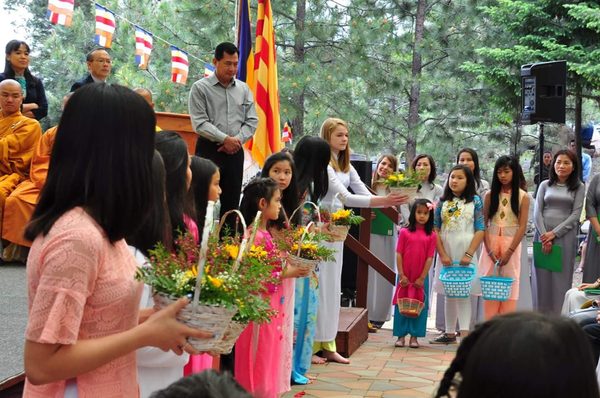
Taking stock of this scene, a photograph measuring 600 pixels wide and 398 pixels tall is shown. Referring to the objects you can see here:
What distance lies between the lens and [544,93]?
11.1 m

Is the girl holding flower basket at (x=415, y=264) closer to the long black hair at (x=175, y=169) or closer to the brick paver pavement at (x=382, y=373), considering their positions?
the brick paver pavement at (x=382, y=373)

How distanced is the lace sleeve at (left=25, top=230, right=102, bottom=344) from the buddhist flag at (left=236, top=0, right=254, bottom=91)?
23.5ft

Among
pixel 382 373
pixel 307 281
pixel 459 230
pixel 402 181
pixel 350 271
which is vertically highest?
pixel 402 181

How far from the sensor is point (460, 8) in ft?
68.9

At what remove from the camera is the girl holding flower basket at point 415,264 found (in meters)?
8.49

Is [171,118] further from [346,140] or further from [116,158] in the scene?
[116,158]

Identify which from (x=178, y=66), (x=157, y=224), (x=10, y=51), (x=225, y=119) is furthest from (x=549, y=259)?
(x=157, y=224)

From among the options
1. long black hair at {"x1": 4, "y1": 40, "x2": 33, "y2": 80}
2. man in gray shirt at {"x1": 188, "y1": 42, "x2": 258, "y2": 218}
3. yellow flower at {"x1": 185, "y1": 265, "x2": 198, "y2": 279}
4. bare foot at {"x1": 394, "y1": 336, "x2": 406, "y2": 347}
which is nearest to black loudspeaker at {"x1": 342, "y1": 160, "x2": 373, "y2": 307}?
bare foot at {"x1": 394, "y1": 336, "x2": 406, "y2": 347}

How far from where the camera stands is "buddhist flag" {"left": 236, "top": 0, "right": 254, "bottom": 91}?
923 centimetres

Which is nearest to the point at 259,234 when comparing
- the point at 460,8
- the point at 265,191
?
the point at 265,191

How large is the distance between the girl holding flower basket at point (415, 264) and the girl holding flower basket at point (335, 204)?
1187 mm

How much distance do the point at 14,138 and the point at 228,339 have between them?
229 inches

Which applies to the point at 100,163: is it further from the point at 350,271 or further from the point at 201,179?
the point at 350,271

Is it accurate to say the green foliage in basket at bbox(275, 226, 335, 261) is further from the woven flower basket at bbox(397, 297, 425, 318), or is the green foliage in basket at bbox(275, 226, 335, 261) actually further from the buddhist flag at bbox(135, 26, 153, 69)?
the buddhist flag at bbox(135, 26, 153, 69)
